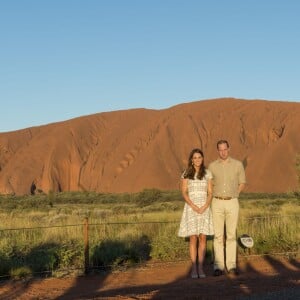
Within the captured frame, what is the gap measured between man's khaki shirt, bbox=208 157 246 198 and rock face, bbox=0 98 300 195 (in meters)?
50.7

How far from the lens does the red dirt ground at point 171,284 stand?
884 cm

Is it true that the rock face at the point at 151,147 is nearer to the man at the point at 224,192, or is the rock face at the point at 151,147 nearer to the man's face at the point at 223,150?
the man at the point at 224,192

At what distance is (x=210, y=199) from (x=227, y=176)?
49 cm

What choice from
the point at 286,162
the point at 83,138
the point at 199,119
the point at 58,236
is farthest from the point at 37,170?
the point at 58,236

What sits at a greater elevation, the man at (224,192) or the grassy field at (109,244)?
the man at (224,192)

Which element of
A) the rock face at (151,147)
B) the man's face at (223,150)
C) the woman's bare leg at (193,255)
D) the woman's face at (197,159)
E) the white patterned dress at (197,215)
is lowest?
the woman's bare leg at (193,255)

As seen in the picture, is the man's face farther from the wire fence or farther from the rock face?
the rock face

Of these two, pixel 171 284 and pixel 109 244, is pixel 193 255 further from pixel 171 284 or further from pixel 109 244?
pixel 109 244

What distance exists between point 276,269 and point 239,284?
275 cm

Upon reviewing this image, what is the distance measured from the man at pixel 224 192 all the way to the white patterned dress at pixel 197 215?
8.4 inches

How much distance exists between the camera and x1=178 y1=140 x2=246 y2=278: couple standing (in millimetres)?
10594

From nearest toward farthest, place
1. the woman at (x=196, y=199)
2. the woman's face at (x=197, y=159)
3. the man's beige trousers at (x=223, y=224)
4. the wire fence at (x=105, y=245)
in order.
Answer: the woman's face at (x=197, y=159) → the woman at (x=196, y=199) → the man's beige trousers at (x=223, y=224) → the wire fence at (x=105, y=245)

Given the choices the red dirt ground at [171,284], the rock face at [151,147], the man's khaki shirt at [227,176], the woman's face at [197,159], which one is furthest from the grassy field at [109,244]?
the rock face at [151,147]

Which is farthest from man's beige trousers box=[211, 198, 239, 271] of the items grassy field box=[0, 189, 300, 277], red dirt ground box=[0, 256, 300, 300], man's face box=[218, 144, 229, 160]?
grassy field box=[0, 189, 300, 277]
